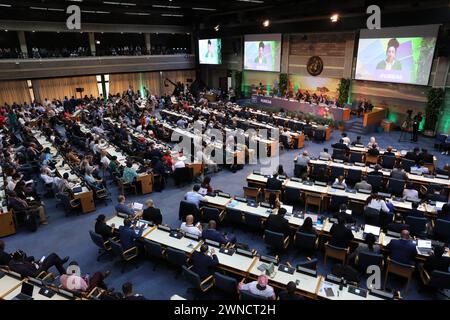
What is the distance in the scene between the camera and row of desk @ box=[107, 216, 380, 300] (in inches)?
221

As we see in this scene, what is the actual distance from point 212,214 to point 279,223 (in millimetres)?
1875

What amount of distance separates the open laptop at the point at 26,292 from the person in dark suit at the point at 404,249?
6993 millimetres

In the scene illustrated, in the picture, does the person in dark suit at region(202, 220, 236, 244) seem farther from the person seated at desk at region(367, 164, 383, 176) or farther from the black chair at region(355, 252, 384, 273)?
the person seated at desk at region(367, 164, 383, 176)

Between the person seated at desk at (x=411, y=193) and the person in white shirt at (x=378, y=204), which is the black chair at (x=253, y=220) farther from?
the person seated at desk at (x=411, y=193)

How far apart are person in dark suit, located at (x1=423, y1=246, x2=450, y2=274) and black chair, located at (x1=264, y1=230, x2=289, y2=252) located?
2.86 meters

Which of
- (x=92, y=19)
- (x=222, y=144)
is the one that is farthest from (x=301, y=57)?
(x=92, y=19)

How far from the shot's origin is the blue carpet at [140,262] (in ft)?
22.8

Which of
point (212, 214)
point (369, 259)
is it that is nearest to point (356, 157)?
point (369, 259)

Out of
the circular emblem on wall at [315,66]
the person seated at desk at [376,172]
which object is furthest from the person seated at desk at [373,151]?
the circular emblem on wall at [315,66]

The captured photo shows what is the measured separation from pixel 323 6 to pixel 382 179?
13.8m

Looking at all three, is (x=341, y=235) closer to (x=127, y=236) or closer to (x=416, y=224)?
(x=416, y=224)

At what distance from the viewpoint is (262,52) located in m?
25.6

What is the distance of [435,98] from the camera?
1630 cm

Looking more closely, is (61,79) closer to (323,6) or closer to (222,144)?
(222,144)
